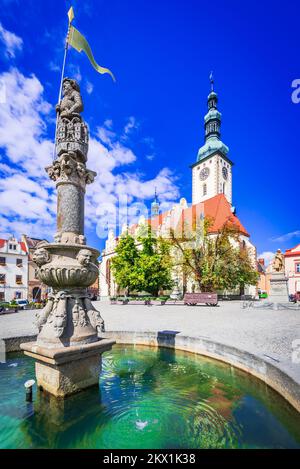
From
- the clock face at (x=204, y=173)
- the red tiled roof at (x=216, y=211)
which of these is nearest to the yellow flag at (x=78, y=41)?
the red tiled roof at (x=216, y=211)

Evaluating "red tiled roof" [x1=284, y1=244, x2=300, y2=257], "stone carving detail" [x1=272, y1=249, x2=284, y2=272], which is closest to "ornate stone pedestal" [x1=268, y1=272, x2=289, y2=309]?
"stone carving detail" [x1=272, y1=249, x2=284, y2=272]

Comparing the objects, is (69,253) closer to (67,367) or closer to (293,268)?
(67,367)

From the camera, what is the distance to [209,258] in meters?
26.2

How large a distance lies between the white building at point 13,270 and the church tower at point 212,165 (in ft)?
117

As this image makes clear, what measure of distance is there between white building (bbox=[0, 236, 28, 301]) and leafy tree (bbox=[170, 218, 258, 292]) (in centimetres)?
2504

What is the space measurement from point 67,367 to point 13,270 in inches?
1539

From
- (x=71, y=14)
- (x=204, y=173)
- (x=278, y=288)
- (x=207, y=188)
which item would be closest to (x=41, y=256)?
(x=71, y=14)

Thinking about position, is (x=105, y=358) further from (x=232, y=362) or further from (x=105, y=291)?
(x=105, y=291)

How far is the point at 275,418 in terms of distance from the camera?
9.10 feet

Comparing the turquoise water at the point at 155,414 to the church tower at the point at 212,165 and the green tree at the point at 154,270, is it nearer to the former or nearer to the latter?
the green tree at the point at 154,270
